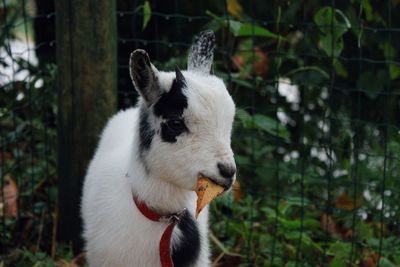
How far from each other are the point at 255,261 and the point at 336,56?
44.6 inches

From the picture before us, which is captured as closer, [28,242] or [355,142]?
[355,142]

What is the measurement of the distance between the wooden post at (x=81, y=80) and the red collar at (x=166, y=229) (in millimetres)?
948

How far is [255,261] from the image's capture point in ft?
13.4

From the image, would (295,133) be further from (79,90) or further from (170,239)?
(170,239)

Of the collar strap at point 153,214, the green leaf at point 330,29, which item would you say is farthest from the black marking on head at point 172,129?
the green leaf at point 330,29

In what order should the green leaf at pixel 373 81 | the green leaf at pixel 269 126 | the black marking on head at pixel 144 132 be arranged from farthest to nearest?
the green leaf at pixel 373 81, the green leaf at pixel 269 126, the black marking on head at pixel 144 132

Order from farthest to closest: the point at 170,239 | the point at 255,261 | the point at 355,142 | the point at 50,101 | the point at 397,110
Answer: the point at 397,110
the point at 50,101
the point at 255,261
the point at 355,142
the point at 170,239

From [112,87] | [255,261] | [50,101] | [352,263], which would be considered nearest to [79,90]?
[112,87]

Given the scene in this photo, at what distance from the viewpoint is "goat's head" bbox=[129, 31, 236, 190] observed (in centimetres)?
276

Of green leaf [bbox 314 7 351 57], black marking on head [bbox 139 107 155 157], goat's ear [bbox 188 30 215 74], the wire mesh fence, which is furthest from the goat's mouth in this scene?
green leaf [bbox 314 7 351 57]

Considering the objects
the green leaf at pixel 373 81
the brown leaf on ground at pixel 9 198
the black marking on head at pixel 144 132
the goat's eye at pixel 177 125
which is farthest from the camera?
the green leaf at pixel 373 81

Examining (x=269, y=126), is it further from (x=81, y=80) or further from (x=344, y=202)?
(x=81, y=80)

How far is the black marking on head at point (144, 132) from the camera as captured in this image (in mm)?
2943

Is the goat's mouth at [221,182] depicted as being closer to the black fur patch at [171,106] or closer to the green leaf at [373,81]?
the black fur patch at [171,106]
